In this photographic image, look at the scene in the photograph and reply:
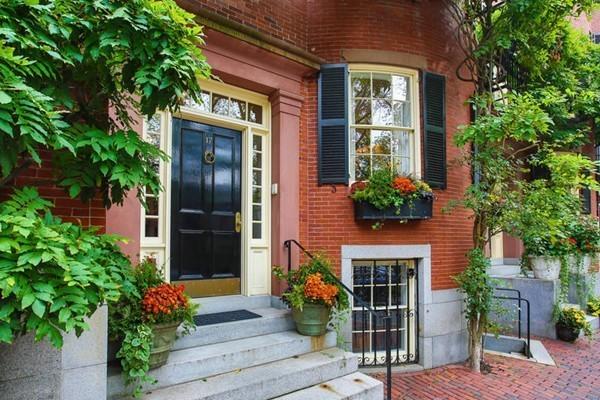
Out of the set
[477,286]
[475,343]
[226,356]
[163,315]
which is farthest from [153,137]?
[475,343]

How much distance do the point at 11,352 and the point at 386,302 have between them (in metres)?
4.26

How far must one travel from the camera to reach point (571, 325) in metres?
6.32

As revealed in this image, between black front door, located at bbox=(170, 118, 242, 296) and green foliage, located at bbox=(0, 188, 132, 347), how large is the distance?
2.29m

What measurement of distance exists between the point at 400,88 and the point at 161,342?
441 cm

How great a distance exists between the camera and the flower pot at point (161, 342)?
2947 millimetres

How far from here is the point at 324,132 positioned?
5047 mm

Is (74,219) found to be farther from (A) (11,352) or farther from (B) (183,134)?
(B) (183,134)

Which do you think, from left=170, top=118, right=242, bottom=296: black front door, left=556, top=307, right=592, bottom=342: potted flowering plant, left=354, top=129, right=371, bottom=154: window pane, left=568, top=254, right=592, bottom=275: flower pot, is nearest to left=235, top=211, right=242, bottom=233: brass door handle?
left=170, top=118, right=242, bottom=296: black front door

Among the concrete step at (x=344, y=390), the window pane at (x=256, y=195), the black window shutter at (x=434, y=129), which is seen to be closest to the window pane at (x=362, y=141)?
the black window shutter at (x=434, y=129)

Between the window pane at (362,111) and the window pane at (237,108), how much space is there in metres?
1.55

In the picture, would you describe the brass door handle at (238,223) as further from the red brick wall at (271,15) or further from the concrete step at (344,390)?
the red brick wall at (271,15)

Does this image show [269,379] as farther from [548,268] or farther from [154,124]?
[548,268]

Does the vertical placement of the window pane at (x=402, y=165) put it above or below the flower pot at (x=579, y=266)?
above

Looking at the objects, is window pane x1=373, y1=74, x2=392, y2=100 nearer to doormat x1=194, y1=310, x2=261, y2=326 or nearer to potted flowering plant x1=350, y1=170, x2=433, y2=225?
potted flowering plant x1=350, y1=170, x2=433, y2=225
